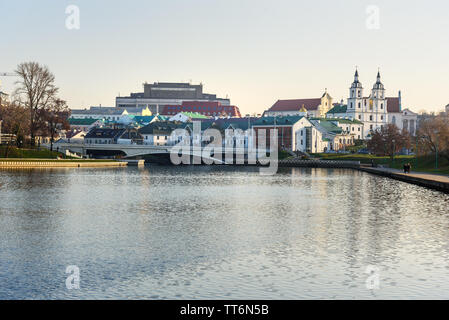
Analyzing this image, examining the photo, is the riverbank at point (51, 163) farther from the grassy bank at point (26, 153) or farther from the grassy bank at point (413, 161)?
the grassy bank at point (413, 161)

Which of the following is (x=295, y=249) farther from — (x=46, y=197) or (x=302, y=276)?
(x=46, y=197)

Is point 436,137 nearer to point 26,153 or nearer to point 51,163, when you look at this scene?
point 51,163

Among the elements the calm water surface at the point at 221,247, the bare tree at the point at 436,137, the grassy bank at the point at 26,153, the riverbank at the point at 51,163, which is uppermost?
the bare tree at the point at 436,137

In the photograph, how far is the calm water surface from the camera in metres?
20.6

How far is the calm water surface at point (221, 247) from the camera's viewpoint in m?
20.6

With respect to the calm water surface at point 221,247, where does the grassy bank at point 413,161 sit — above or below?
above

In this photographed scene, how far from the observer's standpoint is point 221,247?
2792cm

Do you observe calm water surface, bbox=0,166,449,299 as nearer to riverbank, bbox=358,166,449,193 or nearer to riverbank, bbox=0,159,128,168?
riverbank, bbox=358,166,449,193

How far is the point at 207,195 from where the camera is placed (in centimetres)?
5647

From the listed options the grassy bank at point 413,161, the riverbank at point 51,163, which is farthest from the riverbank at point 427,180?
the riverbank at point 51,163

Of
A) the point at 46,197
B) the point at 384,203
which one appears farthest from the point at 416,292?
the point at 46,197

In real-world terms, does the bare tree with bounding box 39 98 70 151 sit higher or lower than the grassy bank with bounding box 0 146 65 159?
higher

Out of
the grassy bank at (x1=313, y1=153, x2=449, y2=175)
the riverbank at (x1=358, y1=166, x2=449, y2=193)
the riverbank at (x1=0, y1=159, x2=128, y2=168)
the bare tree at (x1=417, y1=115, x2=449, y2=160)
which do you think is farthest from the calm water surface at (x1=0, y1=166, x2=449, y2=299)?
the riverbank at (x1=0, y1=159, x2=128, y2=168)

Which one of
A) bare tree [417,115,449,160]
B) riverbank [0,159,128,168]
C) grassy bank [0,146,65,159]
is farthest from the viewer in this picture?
grassy bank [0,146,65,159]
